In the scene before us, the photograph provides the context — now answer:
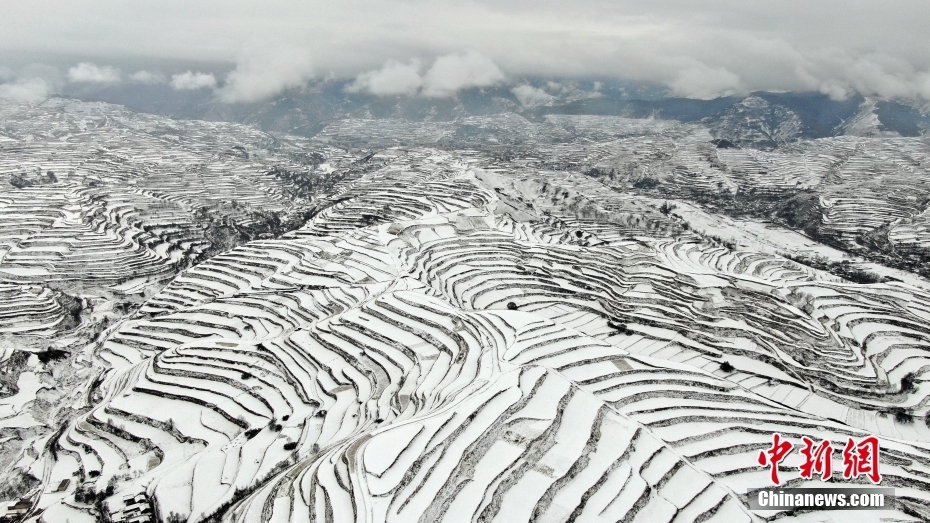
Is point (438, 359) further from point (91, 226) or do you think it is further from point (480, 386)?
point (91, 226)

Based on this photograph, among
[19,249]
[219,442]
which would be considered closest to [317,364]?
[219,442]

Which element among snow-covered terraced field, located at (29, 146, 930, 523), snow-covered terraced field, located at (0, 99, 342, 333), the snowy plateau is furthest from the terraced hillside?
snow-covered terraced field, located at (29, 146, 930, 523)

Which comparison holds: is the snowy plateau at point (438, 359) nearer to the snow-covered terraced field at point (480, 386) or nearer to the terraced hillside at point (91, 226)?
the snow-covered terraced field at point (480, 386)

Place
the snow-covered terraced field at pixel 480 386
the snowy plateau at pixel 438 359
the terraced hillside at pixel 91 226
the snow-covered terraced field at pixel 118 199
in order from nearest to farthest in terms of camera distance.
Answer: the snow-covered terraced field at pixel 480 386 < the snowy plateau at pixel 438 359 < the terraced hillside at pixel 91 226 < the snow-covered terraced field at pixel 118 199

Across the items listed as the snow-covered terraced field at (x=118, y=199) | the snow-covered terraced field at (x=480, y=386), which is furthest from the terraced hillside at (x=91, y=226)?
the snow-covered terraced field at (x=480, y=386)

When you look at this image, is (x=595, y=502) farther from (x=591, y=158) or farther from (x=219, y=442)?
(x=591, y=158)

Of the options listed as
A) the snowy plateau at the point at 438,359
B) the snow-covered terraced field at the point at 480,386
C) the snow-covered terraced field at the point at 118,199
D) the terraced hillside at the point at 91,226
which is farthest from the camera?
the snow-covered terraced field at the point at 118,199
